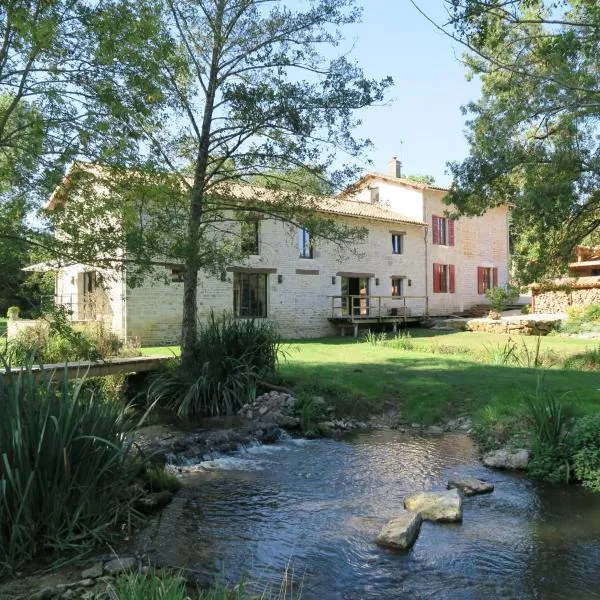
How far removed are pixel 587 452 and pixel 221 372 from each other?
7041mm

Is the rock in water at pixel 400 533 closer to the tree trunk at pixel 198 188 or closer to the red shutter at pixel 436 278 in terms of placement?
the tree trunk at pixel 198 188

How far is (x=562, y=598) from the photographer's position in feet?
14.3

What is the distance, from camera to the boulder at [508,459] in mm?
7723

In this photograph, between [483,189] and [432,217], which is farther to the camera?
[432,217]

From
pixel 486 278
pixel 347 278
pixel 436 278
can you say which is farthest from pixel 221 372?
pixel 486 278

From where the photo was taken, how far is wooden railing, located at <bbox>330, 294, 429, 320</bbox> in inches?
1010

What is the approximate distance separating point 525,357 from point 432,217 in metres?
17.5

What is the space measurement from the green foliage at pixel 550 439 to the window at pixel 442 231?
23.9 meters

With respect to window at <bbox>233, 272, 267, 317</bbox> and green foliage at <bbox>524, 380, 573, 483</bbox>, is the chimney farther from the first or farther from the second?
green foliage at <bbox>524, 380, 573, 483</bbox>

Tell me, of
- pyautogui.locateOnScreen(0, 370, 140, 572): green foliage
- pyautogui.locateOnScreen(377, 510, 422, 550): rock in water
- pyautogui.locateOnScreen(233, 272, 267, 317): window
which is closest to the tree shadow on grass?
pyautogui.locateOnScreen(377, 510, 422, 550): rock in water

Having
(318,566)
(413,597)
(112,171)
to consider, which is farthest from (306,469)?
(112,171)

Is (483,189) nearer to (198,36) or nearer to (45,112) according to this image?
(198,36)

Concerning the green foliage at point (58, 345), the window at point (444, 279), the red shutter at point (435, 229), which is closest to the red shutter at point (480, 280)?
the window at point (444, 279)

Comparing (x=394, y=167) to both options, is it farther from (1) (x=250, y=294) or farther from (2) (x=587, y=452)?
(2) (x=587, y=452)
